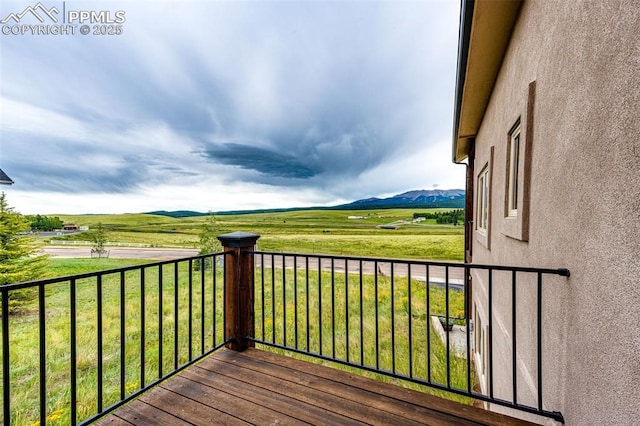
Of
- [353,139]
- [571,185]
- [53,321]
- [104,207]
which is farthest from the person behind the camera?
[104,207]

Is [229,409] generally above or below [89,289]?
above

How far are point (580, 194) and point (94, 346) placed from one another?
8.03 metres

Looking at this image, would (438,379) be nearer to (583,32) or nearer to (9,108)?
(583,32)

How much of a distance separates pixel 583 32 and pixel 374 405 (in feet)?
7.48

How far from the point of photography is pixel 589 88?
3.50 ft

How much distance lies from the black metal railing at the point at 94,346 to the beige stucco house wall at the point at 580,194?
82.2 inches

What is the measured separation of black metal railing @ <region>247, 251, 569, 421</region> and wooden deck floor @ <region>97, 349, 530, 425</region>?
12 cm

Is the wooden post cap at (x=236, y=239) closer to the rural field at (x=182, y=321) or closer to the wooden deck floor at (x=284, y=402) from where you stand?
the rural field at (x=182, y=321)

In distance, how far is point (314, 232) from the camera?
24.6m

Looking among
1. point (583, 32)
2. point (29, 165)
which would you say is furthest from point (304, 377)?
point (29, 165)

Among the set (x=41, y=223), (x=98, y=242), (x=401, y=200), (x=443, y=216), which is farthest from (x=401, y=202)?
(x=41, y=223)

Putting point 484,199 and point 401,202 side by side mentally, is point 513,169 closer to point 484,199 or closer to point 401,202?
point 484,199

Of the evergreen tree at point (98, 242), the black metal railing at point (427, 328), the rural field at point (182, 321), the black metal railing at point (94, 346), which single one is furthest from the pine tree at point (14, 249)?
the evergreen tree at point (98, 242)

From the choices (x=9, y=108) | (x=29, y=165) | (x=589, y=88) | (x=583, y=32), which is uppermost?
(x=9, y=108)
